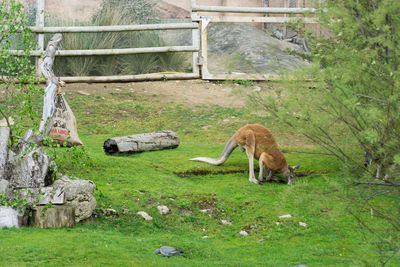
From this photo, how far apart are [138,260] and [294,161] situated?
17.6 ft

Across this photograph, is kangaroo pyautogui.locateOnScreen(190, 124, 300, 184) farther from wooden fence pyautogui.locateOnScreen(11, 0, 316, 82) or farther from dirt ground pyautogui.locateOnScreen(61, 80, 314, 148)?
wooden fence pyautogui.locateOnScreen(11, 0, 316, 82)

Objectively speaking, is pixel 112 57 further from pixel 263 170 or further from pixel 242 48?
pixel 263 170

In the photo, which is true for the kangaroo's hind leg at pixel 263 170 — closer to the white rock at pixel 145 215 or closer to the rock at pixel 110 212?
the white rock at pixel 145 215

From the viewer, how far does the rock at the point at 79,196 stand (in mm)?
6363

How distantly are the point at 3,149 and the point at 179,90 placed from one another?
29.5 feet

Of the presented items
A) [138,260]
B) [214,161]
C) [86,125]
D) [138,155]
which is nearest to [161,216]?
[138,260]

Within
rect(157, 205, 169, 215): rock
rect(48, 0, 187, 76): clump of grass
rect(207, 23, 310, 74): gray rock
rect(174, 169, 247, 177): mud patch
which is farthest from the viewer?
rect(207, 23, 310, 74): gray rock

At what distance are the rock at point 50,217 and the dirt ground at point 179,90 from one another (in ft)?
27.7

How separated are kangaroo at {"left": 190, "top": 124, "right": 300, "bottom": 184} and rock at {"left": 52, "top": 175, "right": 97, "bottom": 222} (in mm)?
3216

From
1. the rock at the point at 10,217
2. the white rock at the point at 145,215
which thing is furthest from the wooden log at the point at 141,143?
the rock at the point at 10,217

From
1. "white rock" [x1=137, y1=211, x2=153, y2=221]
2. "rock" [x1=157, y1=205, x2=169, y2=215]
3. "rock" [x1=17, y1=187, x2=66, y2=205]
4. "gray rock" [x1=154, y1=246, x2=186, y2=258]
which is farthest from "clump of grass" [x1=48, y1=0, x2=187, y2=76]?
"gray rock" [x1=154, y1=246, x2=186, y2=258]

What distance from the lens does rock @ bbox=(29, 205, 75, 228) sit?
6098 millimetres

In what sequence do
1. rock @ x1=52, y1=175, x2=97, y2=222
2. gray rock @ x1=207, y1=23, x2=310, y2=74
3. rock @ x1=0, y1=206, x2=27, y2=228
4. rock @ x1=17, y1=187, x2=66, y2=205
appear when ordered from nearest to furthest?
rock @ x1=0, y1=206, x2=27, y2=228
rock @ x1=17, y1=187, x2=66, y2=205
rock @ x1=52, y1=175, x2=97, y2=222
gray rock @ x1=207, y1=23, x2=310, y2=74

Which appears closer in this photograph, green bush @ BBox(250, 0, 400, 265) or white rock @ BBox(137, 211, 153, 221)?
green bush @ BBox(250, 0, 400, 265)
